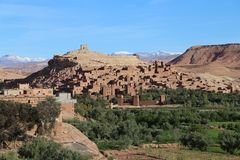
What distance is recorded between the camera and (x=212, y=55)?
13988 cm

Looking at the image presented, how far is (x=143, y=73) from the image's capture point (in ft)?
235

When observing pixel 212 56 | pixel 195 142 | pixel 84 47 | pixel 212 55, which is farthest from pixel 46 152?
pixel 212 55

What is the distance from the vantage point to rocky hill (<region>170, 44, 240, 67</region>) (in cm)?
13012

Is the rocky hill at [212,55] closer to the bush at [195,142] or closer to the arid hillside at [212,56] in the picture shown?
the arid hillside at [212,56]

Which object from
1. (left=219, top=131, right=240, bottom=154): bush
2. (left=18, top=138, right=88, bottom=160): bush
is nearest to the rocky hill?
(left=219, top=131, right=240, bottom=154): bush

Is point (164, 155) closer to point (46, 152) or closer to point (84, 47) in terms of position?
point (46, 152)

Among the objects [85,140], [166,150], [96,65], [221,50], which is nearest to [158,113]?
[166,150]

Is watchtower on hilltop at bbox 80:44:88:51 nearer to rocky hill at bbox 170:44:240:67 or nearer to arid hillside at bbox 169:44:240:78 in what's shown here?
arid hillside at bbox 169:44:240:78

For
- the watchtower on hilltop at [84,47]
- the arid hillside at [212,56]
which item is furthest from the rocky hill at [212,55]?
the watchtower on hilltop at [84,47]

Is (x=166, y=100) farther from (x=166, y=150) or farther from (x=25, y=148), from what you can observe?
(x=25, y=148)

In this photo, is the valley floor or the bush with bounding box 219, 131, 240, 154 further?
the bush with bounding box 219, 131, 240, 154

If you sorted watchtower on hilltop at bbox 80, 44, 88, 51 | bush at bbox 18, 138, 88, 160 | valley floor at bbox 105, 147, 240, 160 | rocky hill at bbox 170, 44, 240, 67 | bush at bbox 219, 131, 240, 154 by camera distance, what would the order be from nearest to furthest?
1. bush at bbox 18, 138, 88, 160
2. valley floor at bbox 105, 147, 240, 160
3. bush at bbox 219, 131, 240, 154
4. watchtower on hilltop at bbox 80, 44, 88, 51
5. rocky hill at bbox 170, 44, 240, 67

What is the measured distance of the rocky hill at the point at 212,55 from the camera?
427ft

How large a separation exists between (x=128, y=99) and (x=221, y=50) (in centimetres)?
8929
